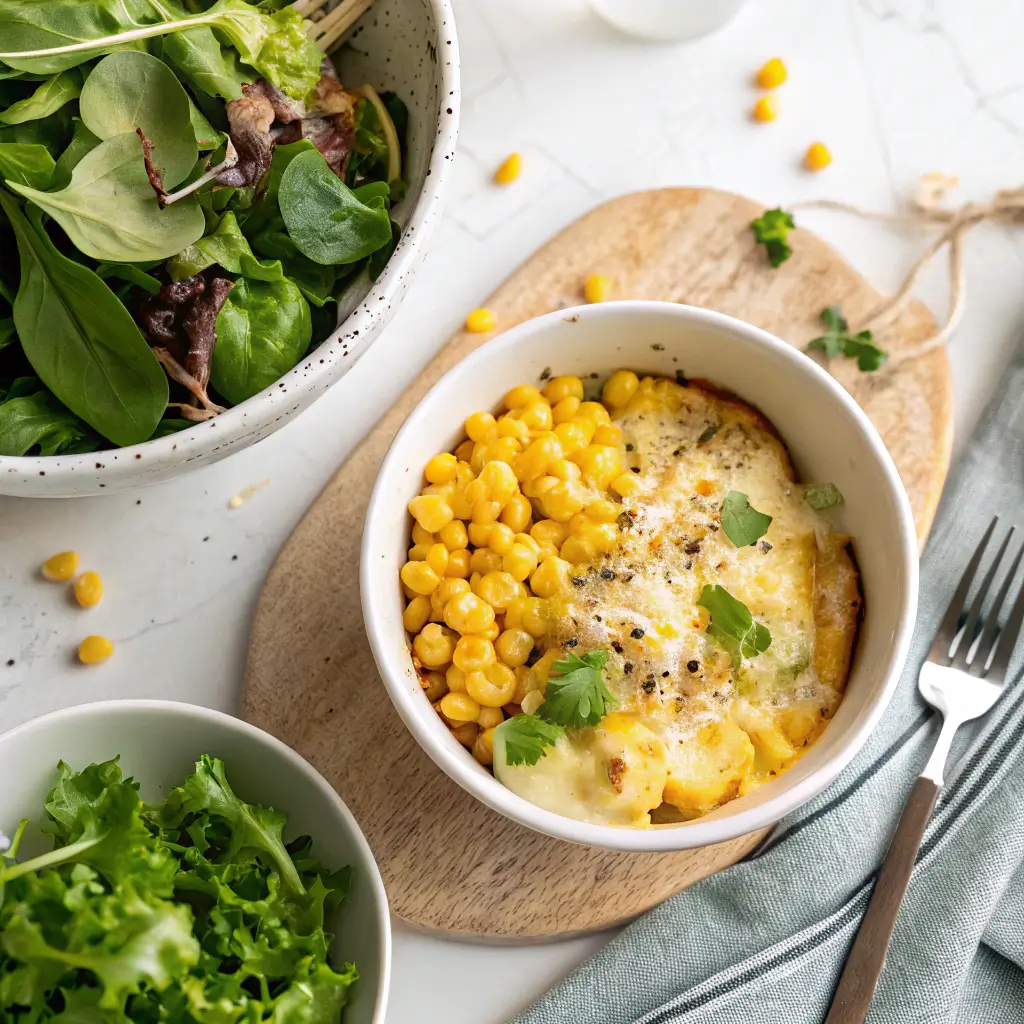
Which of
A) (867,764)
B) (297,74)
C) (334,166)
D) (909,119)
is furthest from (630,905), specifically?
(909,119)

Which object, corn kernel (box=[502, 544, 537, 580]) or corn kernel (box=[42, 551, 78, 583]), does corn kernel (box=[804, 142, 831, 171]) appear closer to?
corn kernel (box=[502, 544, 537, 580])

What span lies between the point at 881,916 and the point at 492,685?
0.90 metres

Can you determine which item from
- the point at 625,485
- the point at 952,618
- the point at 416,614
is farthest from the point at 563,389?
the point at 952,618

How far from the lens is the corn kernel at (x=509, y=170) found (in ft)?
7.56

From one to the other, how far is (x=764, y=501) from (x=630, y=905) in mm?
804

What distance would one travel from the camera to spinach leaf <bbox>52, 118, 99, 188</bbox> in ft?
5.48

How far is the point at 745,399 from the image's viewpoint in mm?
2057

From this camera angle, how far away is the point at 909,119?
7.95ft

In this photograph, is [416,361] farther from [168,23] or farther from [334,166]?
[168,23]

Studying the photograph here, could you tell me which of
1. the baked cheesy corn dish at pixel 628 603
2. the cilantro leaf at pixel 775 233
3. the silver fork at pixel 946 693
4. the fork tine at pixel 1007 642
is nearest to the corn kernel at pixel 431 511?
the baked cheesy corn dish at pixel 628 603

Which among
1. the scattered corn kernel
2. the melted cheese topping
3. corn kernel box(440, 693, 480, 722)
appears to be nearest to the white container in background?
the melted cheese topping

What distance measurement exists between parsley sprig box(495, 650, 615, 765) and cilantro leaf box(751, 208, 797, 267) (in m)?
0.96

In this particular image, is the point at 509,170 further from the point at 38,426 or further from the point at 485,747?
the point at 485,747

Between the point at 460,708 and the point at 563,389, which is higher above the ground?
the point at 563,389
